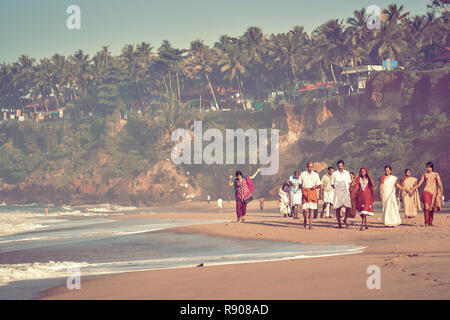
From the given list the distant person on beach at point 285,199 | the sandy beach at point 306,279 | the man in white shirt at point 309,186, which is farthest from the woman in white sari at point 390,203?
the distant person on beach at point 285,199

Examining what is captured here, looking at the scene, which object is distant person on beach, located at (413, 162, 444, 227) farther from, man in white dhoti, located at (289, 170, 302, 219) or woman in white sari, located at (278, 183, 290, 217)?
woman in white sari, located at (278, 183, 290, 217)

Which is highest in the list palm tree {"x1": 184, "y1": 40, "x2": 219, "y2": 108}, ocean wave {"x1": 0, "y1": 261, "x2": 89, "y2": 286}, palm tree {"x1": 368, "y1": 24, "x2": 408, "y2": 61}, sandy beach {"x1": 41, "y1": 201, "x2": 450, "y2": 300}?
palm tree {"x1": 184, "y1": 40, "x2": 219, "y2": 108}

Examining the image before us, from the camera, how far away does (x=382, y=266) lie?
7.99m

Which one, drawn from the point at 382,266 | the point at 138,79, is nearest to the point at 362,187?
the point at 382,266

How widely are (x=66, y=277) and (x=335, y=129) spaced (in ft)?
147

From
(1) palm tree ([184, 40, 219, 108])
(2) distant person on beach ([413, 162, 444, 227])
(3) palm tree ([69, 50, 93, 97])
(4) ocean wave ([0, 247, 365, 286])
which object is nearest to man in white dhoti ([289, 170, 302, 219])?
(2) distant person on beach ([413, 162, 444, 227])

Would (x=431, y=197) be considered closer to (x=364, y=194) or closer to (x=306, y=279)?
(x=364, y=194)

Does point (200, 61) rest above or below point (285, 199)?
above

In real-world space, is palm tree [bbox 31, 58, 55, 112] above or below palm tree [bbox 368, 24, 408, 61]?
above

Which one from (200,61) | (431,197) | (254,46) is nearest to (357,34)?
(254,46)

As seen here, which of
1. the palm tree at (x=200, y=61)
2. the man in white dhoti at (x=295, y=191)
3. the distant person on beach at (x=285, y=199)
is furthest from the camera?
the palm tree at (x=200, y=61)

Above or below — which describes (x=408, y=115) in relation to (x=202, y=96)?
below

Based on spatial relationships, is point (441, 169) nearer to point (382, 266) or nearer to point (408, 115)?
point (408, 115)

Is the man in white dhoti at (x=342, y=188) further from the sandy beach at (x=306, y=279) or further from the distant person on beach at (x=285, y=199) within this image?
the distant person on beach at (x=285, y=199)
